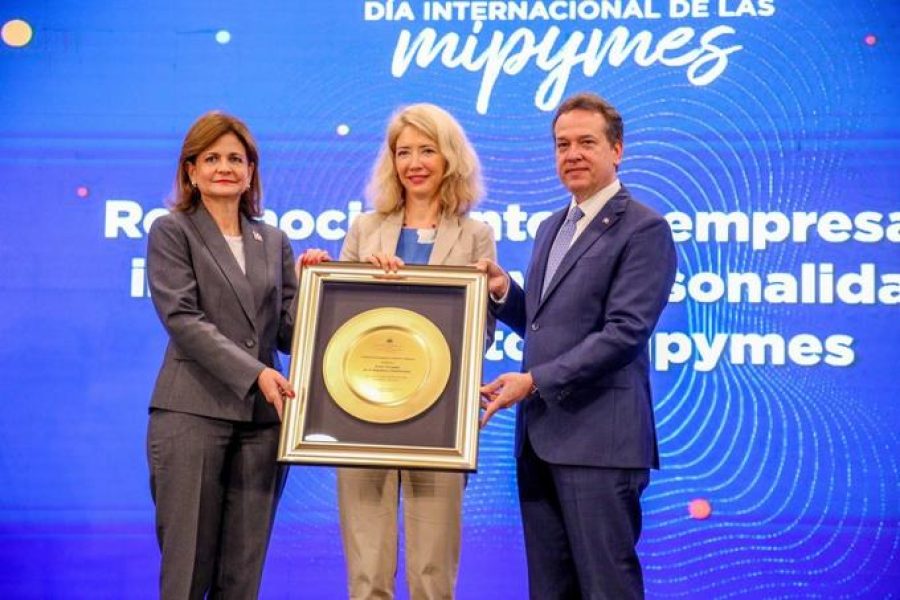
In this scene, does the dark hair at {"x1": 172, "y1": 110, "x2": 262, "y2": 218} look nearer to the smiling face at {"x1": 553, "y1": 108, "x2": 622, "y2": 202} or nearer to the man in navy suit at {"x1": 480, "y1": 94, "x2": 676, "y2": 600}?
the man in navy suit at {"x1": 480, "y1": 94, "x2": 676, "y2": 600}

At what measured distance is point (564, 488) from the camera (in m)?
2.63

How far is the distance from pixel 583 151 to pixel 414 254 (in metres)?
0.53

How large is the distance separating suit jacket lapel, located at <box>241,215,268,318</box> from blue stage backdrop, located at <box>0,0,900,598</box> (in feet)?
4.10

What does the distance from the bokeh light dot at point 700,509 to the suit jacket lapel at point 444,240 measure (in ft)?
5.72

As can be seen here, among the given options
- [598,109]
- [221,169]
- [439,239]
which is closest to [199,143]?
[221,169]

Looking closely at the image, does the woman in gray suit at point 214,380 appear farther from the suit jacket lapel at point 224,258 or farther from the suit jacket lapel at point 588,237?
the suit jacket lapel at point 588,237

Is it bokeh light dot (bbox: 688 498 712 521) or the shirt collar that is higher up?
the shirt collar

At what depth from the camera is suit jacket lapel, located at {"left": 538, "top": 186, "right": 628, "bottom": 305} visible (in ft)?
8.80

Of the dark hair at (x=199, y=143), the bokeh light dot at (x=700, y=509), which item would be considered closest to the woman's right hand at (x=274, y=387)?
the dark hair at (x=199, y=143)

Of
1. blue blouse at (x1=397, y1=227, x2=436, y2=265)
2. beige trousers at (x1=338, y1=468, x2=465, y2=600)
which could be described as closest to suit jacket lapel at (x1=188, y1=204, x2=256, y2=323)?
blue blouse at (x1=397, y1=227, x2=436, y2=265)

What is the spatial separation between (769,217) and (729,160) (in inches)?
10.5

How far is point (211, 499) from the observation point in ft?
9.05

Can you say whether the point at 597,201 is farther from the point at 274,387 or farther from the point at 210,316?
the point at 210,316

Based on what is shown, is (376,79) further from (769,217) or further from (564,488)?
(564,488)
